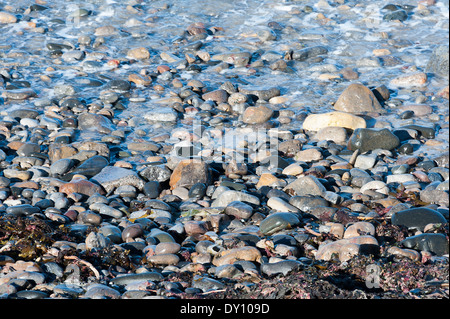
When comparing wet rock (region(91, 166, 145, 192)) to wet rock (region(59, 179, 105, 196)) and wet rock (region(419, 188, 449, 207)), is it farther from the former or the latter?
wet rock (region(419, 188, 449, 207))

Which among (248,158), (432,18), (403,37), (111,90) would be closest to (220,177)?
(248,158)

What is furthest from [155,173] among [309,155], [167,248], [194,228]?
[309,155]

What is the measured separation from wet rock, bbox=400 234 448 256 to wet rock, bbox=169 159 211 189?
2050 mm

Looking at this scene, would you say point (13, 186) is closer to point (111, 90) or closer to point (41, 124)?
point (41, 124)

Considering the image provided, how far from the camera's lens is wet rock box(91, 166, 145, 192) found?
5.10m

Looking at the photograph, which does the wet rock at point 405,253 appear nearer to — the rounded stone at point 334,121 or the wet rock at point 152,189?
the wet rock at point 152,189

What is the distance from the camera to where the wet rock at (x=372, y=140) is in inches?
228

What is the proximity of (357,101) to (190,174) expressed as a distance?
113 inches

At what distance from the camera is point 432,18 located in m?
10.3


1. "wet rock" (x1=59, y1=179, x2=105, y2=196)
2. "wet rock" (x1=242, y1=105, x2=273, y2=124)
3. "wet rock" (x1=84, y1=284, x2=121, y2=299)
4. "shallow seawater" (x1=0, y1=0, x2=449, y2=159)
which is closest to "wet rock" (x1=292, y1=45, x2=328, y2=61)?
"shallow seawater" (x1=0, y1=0, x2=449, y2=159)

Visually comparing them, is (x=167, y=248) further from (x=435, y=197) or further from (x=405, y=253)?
(x=435, y=197)

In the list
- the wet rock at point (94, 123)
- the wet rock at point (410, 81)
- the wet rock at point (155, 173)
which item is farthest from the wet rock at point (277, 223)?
the wet rock at point (410, 81)
